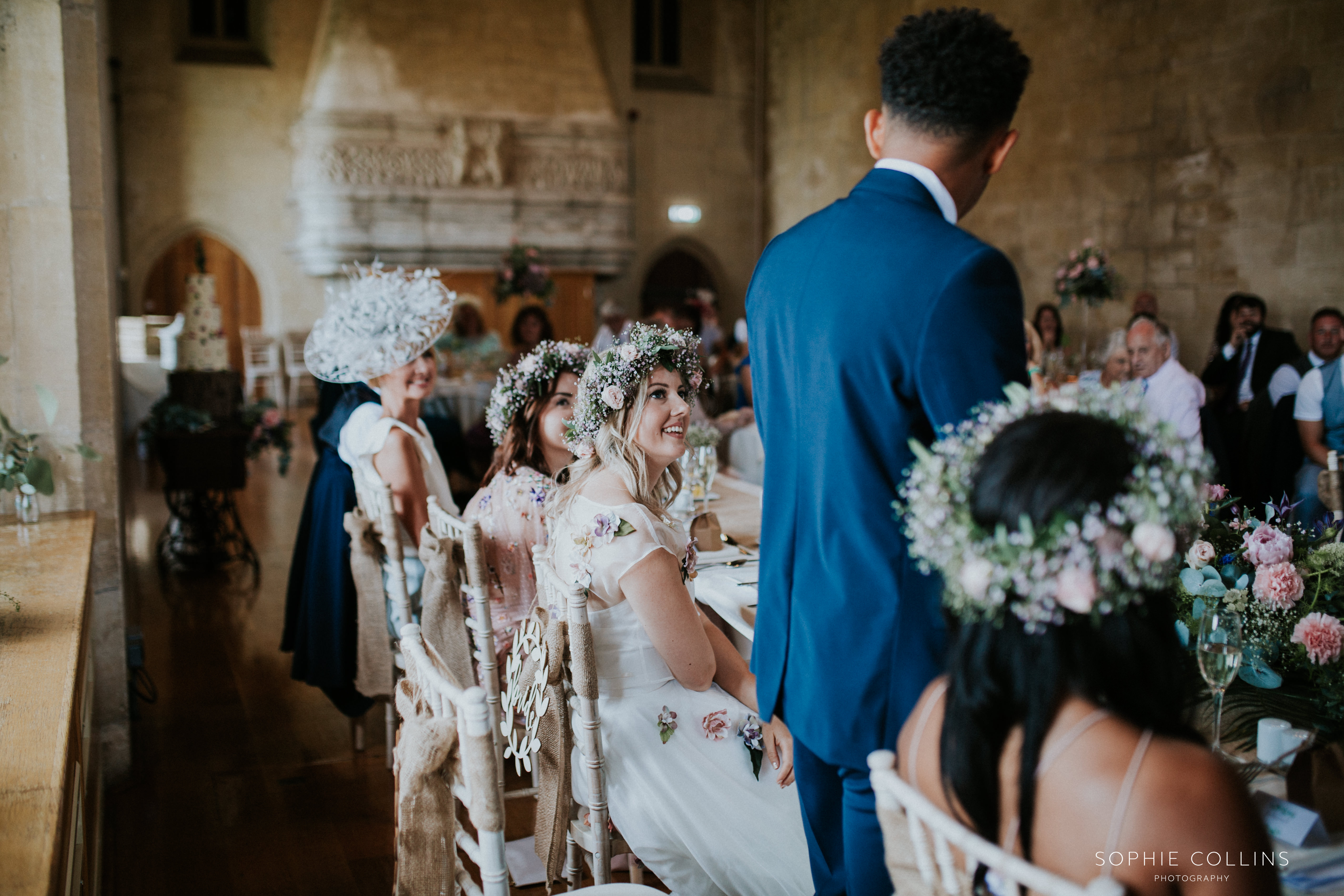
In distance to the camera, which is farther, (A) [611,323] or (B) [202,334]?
(A) [611,323]

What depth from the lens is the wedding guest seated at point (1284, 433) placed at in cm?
461

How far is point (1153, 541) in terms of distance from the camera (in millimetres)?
975

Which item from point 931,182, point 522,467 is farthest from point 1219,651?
point 522,467

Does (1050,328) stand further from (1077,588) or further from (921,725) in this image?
(1077,588)

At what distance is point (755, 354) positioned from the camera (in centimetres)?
152

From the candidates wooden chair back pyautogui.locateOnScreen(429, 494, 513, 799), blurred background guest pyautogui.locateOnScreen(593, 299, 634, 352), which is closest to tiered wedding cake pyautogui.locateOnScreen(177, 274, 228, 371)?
blurred background guest pyautogui.locateOnScreen(593, 299, 634, 352)

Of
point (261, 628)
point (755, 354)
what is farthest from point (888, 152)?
point (261, 628)

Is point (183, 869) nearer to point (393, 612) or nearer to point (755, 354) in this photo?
point (393, 612)

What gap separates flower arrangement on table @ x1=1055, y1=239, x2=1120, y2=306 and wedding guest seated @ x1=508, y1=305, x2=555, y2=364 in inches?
156

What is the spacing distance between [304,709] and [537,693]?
2221 millimetres

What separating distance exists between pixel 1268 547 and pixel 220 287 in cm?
1320

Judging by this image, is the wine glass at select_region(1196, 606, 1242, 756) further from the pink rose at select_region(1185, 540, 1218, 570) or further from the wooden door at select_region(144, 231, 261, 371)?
the wooden door at select_region(144, 231, 261, 371)

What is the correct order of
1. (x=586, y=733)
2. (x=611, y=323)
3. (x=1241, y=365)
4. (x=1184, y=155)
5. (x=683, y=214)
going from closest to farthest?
(x=586, y=733) < (x=1241, y=365) < (x=1184, y=155) < (x=611, y=323) < (x=683, y=214)

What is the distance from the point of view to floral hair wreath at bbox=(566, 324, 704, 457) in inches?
92.5
